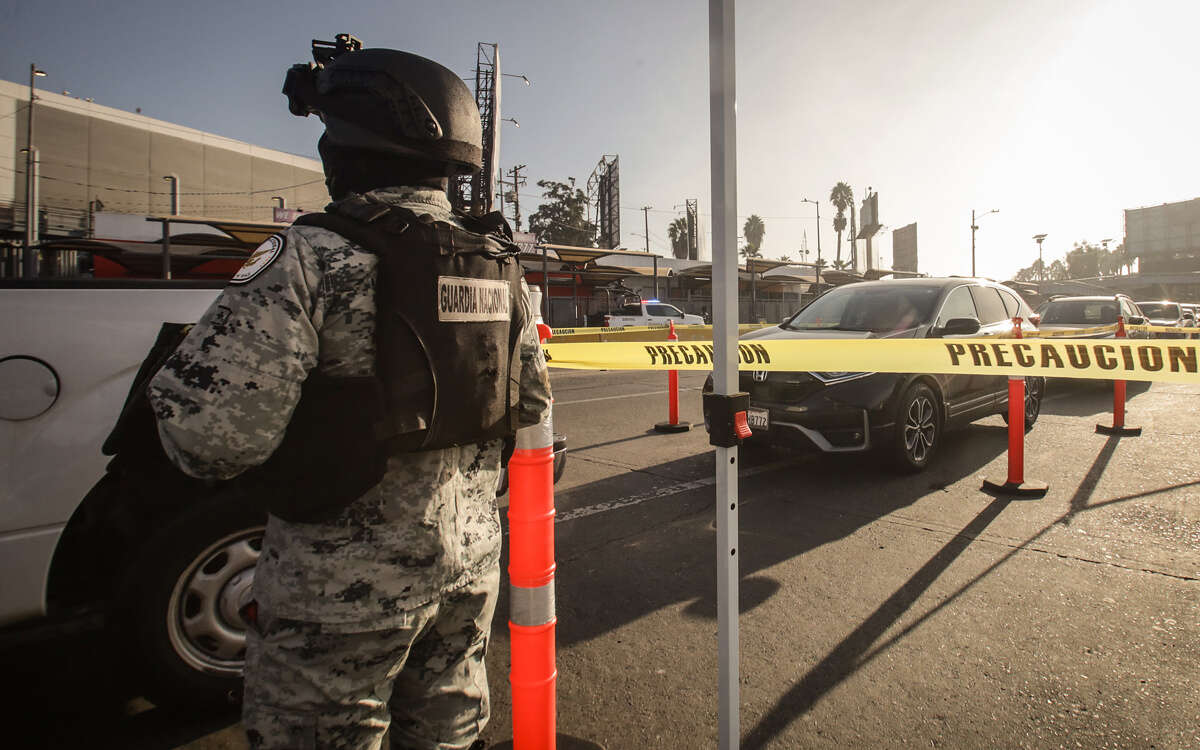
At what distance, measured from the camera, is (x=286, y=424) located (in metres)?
1.18

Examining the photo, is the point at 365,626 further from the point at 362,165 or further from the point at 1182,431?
the point at 1182,431

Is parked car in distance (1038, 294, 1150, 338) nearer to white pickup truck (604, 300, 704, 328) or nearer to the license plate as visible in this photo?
the license plate

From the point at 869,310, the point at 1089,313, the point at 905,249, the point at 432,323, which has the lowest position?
the point at 432,323

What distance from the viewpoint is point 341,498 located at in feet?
3.92

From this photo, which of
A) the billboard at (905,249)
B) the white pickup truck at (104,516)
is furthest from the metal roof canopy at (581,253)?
the billboard at (905,249)

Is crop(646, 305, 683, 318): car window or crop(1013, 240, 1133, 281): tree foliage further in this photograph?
crop(1013, 240, 1133, 281): tree foliage

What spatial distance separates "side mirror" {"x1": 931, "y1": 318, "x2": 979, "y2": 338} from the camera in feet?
18.6

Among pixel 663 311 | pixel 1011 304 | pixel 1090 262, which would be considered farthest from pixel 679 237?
pixel 1090 262

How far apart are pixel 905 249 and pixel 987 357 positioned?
64.1 m

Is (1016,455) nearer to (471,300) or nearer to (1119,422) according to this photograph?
(1119,422)

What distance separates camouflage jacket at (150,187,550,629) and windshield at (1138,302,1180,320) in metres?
22.0

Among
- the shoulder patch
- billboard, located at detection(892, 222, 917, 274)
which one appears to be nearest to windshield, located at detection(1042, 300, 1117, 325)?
the shoulder patch

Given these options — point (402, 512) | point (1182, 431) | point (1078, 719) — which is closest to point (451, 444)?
point (402, 512)

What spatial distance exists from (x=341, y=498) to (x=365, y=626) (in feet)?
0.85
